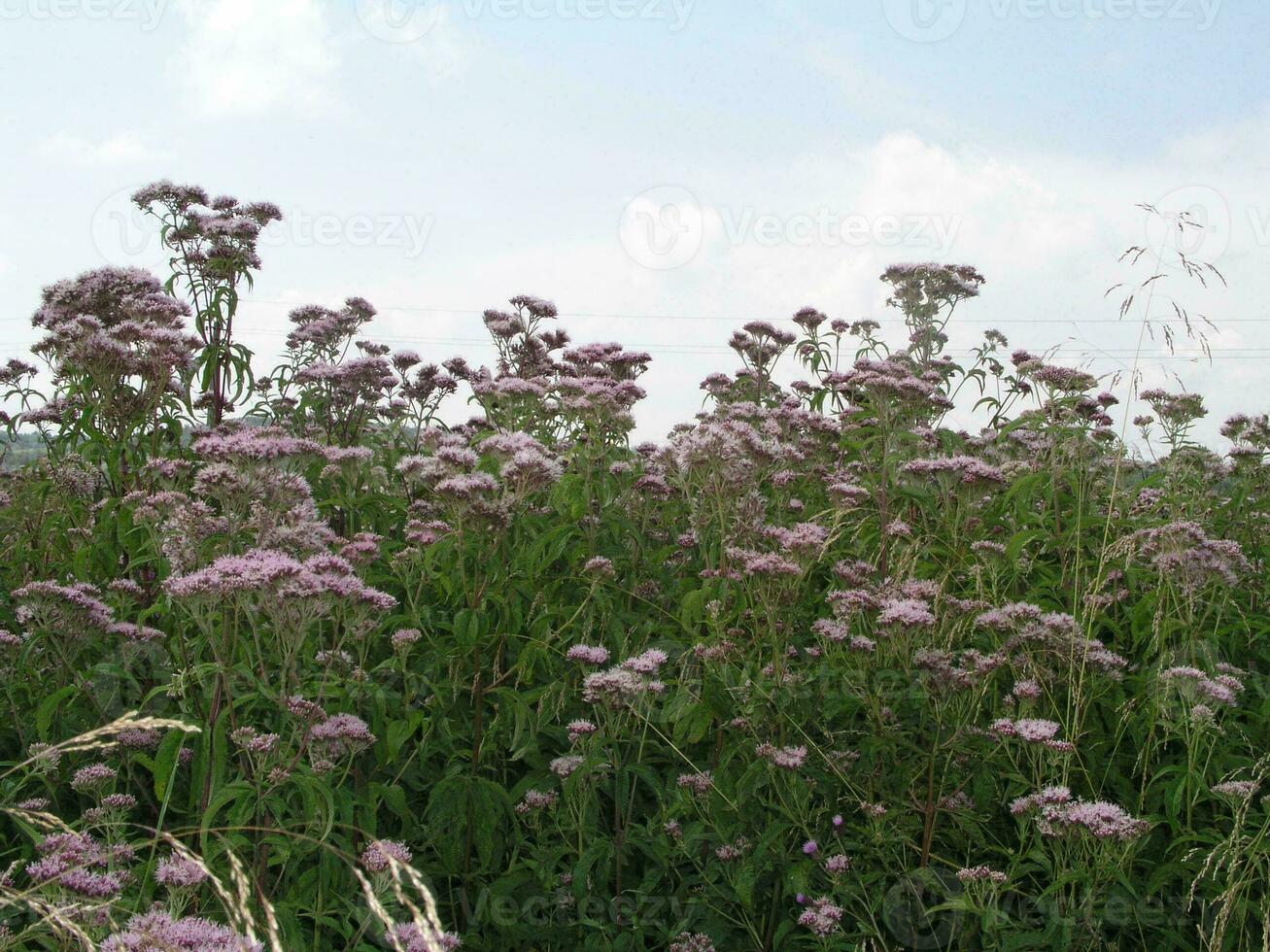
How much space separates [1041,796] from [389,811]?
277 centimetres

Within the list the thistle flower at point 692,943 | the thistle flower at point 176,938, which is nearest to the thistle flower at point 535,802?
the thistle flower at point 692,943

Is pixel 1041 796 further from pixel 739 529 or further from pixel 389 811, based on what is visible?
pixel 389 811

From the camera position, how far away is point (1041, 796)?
4.55m

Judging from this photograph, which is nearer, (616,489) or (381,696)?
(381,696)

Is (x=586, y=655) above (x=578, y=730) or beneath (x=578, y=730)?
above

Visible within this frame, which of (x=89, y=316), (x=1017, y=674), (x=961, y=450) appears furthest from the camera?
(x=961, y=450)

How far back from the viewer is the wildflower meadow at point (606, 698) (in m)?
4.18

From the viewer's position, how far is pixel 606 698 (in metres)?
4.75

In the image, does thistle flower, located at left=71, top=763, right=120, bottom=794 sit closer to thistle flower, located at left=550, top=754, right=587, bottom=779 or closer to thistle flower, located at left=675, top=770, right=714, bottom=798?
thistle flower, located at left=550, top=754, right=587, bottom=779

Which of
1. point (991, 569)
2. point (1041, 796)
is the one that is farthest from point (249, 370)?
point (1041, 796)

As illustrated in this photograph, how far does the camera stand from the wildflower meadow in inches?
165

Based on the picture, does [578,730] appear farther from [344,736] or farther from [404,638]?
[344,736]

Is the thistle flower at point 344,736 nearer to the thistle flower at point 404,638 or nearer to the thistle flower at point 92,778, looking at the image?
the thistle flower at point 404,638

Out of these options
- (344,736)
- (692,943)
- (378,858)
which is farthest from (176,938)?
(692,943)
